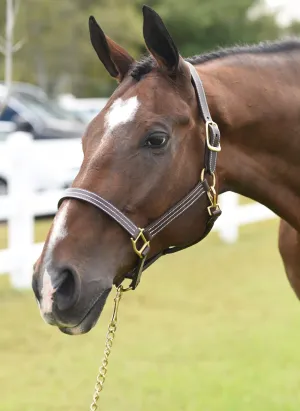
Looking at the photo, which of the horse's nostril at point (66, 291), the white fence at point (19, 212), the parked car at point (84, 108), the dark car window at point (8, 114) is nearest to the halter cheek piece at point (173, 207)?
the horse's nostril at point (66, 291)

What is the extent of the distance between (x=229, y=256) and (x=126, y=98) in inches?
254

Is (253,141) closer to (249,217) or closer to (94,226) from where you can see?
(94,226)

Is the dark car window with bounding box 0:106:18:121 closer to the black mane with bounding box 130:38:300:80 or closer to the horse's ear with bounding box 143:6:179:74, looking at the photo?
the black mane with bounding box 130:38:300:80

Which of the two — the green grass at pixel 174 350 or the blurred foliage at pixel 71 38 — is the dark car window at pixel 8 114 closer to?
the blurred foliage at pixel 71 38

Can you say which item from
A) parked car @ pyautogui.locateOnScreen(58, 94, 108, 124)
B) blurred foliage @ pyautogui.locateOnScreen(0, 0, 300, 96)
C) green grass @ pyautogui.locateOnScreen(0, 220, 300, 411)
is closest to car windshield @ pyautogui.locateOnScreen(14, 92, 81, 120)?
parked car @ pyautogui.locateOnScreen(58, 94, 108, 124)

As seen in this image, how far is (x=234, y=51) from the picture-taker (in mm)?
3131

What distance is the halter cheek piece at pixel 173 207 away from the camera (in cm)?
249

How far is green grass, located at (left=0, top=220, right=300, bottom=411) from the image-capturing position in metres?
4.56

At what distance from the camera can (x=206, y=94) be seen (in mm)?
2760

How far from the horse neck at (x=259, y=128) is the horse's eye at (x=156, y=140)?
0.94ft

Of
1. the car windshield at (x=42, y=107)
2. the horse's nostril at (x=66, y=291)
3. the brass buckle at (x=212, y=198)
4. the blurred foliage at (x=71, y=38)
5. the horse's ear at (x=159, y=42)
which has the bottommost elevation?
the blurred foliage at (x=71, y=38)

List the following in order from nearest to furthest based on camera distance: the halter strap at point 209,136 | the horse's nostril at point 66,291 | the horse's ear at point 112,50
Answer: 1. the horse's nostril at point 66,291
2. the halter strap at point 209,136
3. the horse's ear at point 112,50

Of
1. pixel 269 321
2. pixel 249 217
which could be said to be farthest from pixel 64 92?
Result: pixel 269 321

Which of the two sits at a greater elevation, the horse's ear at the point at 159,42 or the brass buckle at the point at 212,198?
the horse's ear at the point at 159,42
